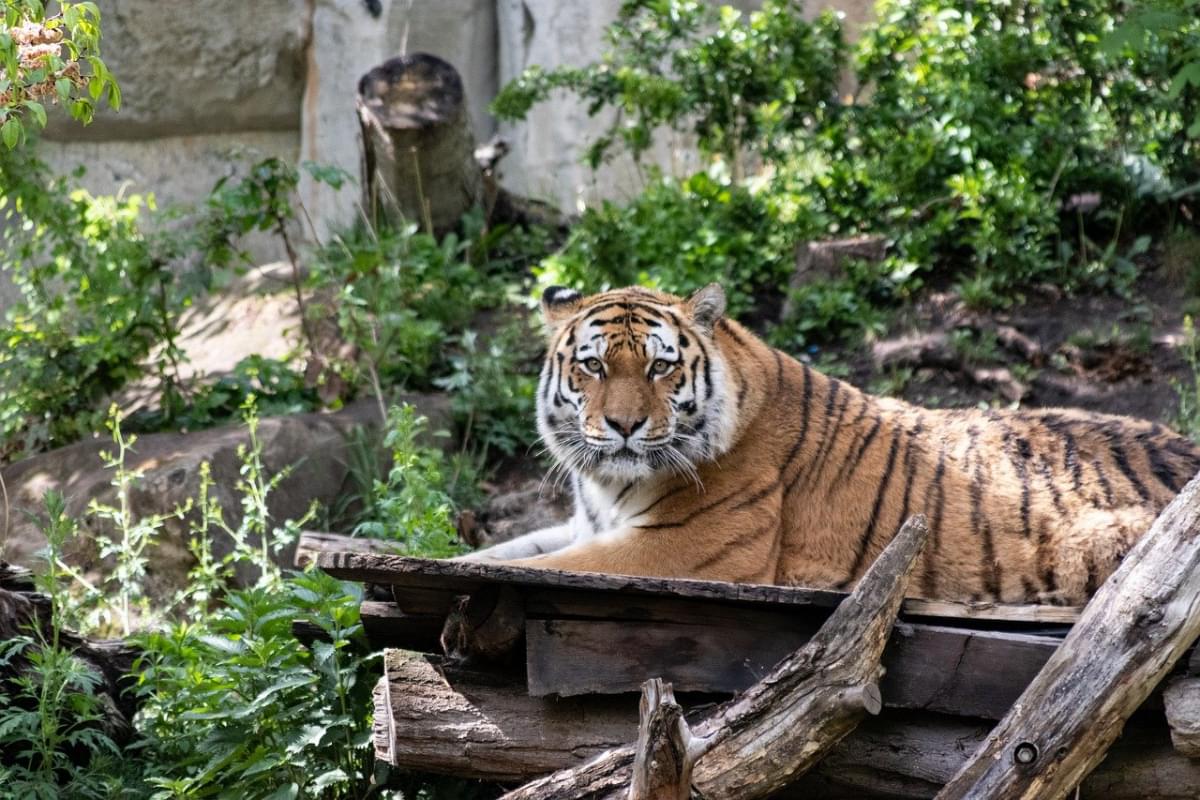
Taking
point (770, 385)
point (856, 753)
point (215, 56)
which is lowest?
point (856, 753)

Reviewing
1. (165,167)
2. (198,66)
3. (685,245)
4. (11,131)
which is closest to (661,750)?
(11,131)

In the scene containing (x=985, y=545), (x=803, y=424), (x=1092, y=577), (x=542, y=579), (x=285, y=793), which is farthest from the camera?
(x=803, y=424)

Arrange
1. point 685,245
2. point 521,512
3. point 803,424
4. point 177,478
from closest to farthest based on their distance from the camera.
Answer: point 803,424 → point 177,478 → point 521,512 → point 685,245

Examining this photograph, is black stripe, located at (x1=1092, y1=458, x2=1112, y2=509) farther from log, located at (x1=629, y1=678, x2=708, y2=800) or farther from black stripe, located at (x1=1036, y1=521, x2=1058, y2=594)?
log, located at (x1=629, y1=678, x2=708, y2=800)

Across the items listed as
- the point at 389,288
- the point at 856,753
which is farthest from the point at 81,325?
the point at 856,753

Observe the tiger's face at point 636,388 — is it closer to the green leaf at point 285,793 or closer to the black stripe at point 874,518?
the black stripe at point 874,518

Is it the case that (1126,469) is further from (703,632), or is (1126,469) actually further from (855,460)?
(703,632)

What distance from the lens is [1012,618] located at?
11.3 feet

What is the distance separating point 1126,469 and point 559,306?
6.05 ft

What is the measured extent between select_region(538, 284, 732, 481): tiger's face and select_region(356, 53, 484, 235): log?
12.8 ft

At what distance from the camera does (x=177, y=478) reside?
19.9 feet

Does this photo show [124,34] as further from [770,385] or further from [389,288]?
[770,385]

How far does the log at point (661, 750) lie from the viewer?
272 cm

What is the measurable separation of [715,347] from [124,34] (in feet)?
23.0
